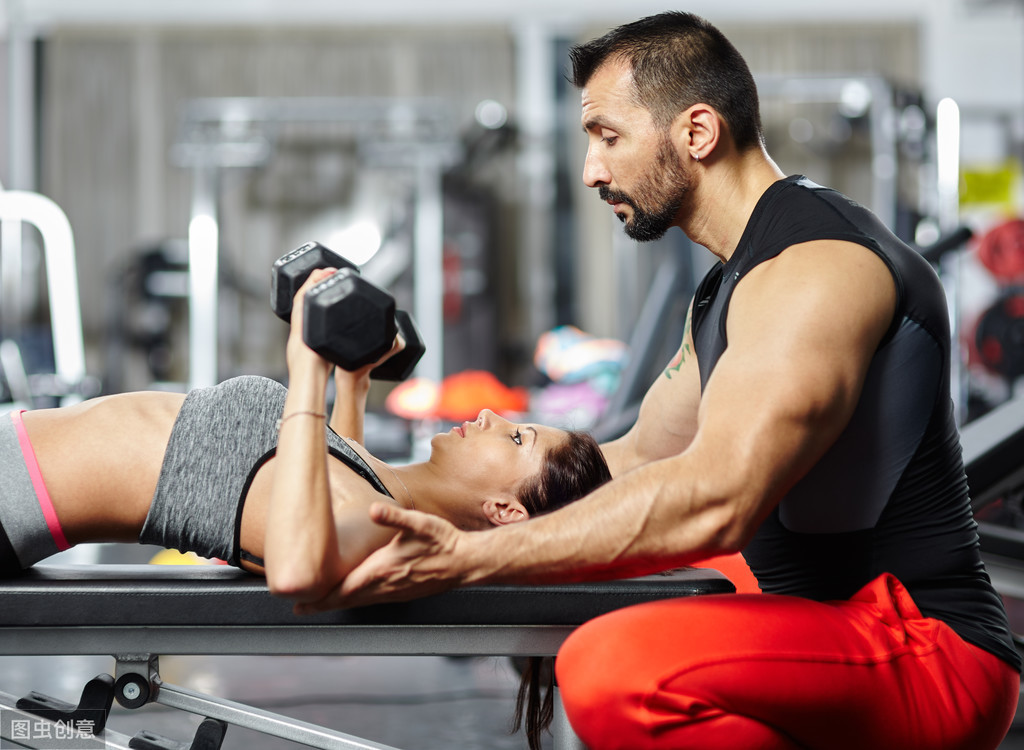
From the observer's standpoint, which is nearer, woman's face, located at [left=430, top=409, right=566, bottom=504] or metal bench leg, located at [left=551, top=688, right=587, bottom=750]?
metal bench leg, located at [left=551, top=688, right=587, bottom=750]

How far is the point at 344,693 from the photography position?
222 cm

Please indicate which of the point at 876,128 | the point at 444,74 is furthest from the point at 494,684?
the point at 444,74

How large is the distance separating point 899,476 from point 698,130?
52cm

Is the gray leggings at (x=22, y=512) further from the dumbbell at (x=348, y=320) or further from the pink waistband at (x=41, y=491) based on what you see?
the dumbbell at (x=348, y=320)

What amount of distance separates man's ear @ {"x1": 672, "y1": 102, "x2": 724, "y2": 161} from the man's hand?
617 millimetres

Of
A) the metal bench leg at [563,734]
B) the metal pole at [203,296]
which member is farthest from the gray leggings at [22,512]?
the metal pole at [203,296]

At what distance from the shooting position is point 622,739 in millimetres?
1025

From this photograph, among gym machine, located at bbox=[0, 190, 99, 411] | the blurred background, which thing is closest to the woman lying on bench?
gym machine, located at bbox=[0, 190, 99, 411]

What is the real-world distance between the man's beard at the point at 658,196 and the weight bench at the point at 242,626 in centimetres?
50

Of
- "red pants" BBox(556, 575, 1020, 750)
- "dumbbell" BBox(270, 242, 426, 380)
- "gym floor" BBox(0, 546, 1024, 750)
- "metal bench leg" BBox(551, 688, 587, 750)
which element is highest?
"dumbbell" BBox(270, 242, 426, 380)

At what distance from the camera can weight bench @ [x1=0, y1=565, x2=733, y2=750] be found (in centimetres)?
115

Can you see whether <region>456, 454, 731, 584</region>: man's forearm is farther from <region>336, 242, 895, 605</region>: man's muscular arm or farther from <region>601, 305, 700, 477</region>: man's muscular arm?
<region>601, 305, 700, 477</region>: man's muscular arm

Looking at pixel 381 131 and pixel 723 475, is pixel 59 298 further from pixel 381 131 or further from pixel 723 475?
pixel 381 131

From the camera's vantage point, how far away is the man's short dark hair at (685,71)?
131 cm
